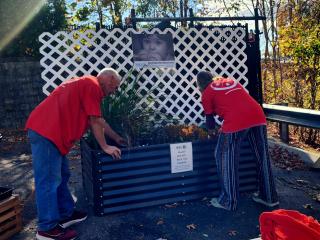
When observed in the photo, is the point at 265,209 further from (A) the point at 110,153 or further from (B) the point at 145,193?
(A) the point at 110,153

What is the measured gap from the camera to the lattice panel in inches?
209

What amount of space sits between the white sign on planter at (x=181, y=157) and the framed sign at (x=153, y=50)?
6.79 ft

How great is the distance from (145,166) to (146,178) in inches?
5.2

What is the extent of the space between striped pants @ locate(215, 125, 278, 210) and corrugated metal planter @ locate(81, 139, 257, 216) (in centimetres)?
27

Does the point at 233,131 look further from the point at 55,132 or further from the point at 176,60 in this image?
the point at 176,60

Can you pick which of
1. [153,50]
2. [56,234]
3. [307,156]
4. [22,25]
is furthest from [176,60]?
[22,25]

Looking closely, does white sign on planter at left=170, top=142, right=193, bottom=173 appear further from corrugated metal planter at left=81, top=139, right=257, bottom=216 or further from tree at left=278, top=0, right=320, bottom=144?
tree at left=278, top=0, right=320, bottom=144

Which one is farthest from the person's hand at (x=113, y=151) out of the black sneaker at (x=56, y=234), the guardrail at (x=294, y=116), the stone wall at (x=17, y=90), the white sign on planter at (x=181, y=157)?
the stone wall at (x=17, y=90)

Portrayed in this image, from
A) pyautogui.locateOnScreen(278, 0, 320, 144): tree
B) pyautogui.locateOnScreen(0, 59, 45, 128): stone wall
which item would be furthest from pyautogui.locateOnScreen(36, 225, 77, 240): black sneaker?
pyautogui.locateOnScreen(0, 59, 45, 128): stone wall

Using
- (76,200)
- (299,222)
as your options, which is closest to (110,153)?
(76,200)

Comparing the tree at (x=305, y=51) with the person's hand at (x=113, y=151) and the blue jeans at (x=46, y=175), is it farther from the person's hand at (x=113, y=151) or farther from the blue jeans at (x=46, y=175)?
the blue jeans at (x=46, y=175)

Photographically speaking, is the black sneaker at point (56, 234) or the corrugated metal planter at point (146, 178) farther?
the corrugated metal planter at point (146, 178)

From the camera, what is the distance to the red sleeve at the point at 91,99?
3.19 metres

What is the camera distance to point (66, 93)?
3.25 metres
